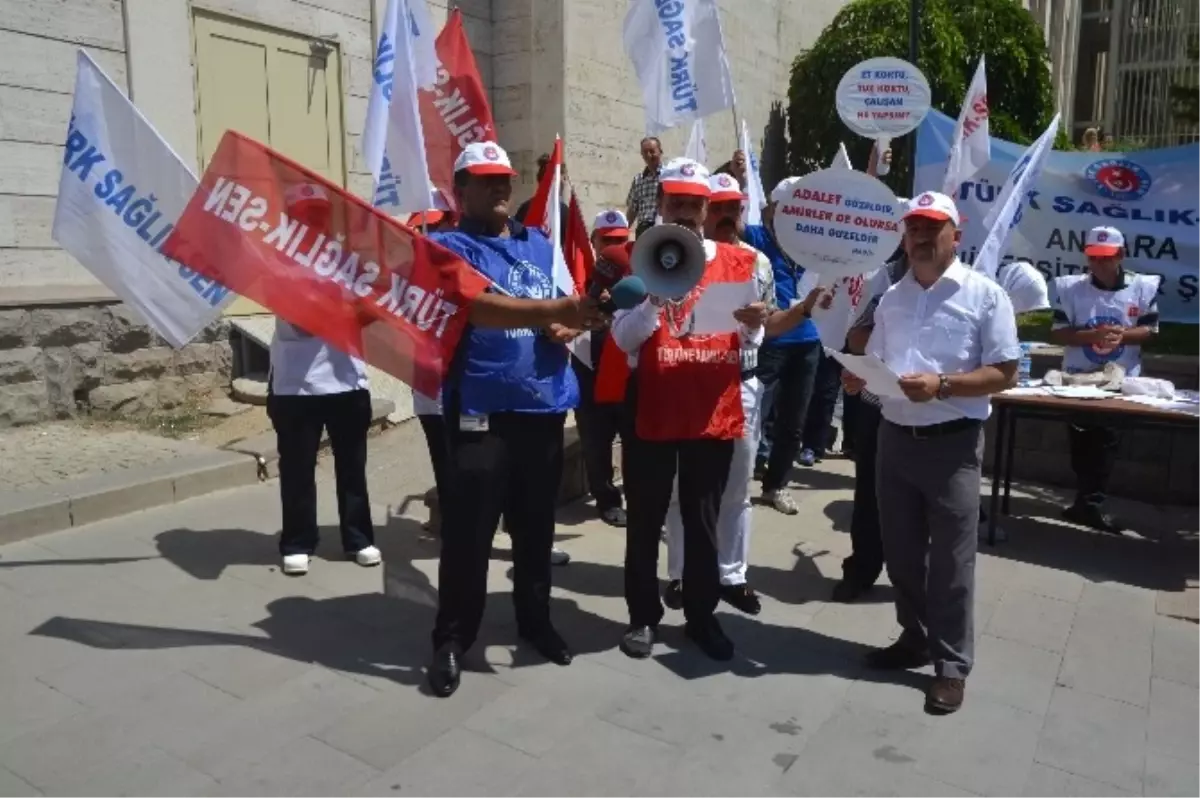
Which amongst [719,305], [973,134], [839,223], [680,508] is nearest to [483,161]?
[719,305]

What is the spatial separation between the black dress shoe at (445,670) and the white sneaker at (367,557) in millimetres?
1438

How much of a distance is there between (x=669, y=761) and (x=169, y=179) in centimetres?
350

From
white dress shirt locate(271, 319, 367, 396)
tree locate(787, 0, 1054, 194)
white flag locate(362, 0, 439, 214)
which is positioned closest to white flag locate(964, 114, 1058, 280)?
white flag locate(362, 0, 439, 214)

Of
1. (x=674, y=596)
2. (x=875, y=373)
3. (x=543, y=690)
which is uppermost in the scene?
(x=875, y=373)

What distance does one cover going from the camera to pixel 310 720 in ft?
11.6

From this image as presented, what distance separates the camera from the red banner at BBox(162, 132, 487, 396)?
12.6 ft

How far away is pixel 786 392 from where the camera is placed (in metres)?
6.50

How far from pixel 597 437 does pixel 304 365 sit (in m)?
1.91

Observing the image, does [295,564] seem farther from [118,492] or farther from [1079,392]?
[1079,392]

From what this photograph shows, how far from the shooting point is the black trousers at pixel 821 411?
7.45 m

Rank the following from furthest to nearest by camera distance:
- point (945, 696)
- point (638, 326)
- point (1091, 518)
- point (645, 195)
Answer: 1. point (645, 195)
2. point (1091, 518)
3. point (638, 326)
4. point (945, 696)

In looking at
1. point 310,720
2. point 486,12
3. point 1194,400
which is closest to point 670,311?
point 310,720

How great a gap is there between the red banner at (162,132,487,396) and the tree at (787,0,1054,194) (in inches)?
484

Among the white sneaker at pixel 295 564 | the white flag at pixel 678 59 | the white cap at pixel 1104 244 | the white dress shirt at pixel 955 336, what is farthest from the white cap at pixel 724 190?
the white cap at pixel 1104 244
